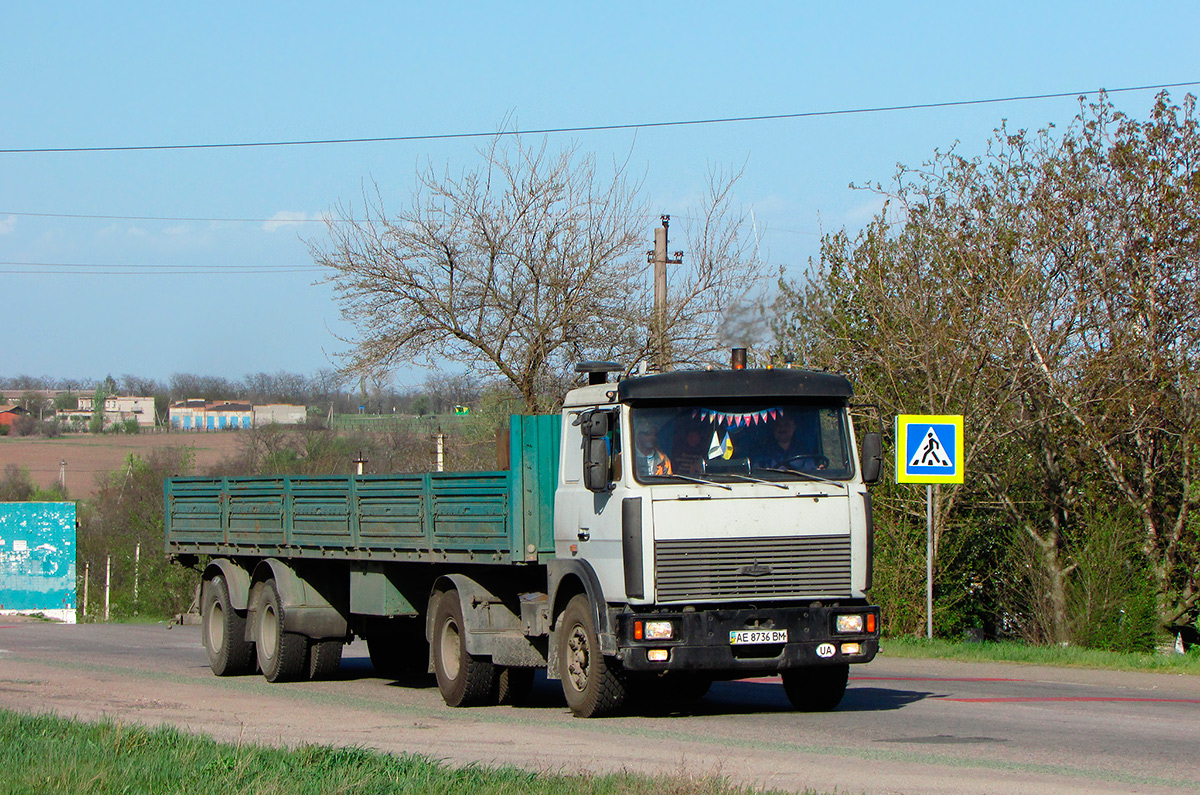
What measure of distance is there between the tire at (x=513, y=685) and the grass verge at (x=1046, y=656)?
268 inches

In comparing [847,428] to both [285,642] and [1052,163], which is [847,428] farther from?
[1052,163]

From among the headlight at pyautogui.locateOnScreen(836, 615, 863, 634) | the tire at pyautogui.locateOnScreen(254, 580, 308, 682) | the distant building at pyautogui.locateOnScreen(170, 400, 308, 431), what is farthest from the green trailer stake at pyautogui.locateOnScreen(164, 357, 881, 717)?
the distant building at pyautogui.locateOnScreen(170, 400, 308, 431)

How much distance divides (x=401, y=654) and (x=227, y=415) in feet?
199

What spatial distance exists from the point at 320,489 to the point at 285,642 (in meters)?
1.76

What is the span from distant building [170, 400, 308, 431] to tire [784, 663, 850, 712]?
167 ft

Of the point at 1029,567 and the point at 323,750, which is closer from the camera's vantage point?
the point at 323,750

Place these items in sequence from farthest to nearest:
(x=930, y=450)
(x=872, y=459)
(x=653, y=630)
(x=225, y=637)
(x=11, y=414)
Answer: (x=11, y=414), (x=930, y=450), (x=225, y=637), (x=872, y=459), (x=653, y=630)

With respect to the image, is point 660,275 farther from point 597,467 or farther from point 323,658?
point 597,467

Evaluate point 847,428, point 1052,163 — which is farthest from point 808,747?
point 1052,163

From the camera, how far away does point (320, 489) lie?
1465 cm

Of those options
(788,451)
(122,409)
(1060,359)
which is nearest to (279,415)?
(122,409)

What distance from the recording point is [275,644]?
15.1m

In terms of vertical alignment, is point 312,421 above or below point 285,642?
above

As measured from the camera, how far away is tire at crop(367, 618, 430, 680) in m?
15.6
